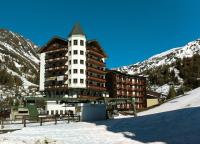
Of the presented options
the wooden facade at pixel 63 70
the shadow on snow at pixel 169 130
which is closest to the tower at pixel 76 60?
the wooden facade at pixel 63 70

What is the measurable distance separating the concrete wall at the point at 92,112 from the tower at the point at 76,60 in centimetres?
4745

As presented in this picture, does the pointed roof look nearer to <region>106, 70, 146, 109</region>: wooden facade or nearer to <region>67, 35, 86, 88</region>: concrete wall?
<region>67, 35, 86, 88</region>: concrete wall

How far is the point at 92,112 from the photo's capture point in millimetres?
61344

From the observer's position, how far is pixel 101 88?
119m

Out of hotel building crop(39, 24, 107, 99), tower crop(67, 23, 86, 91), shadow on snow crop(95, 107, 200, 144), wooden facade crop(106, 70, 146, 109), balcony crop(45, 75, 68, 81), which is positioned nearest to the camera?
shadow on snow crop(95, 107, 200, 144)

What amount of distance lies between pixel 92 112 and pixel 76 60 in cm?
A: 5103

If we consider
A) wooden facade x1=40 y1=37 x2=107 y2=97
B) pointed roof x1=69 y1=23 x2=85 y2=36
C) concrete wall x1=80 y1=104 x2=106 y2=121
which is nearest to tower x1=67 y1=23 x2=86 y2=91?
pointed roof x1=69 y1=23 x2=85 y2=36

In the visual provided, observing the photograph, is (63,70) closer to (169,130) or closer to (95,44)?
(95,44)

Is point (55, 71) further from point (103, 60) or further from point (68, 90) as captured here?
point (103, 60)

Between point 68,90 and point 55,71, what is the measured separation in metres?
8.87

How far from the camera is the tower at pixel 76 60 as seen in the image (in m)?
110

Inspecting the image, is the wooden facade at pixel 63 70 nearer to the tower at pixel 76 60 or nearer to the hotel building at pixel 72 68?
the hotel building at pixel 72 68

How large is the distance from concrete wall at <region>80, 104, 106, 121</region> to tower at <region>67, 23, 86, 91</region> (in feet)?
156

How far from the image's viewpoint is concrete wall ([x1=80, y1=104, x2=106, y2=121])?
60125 mm
